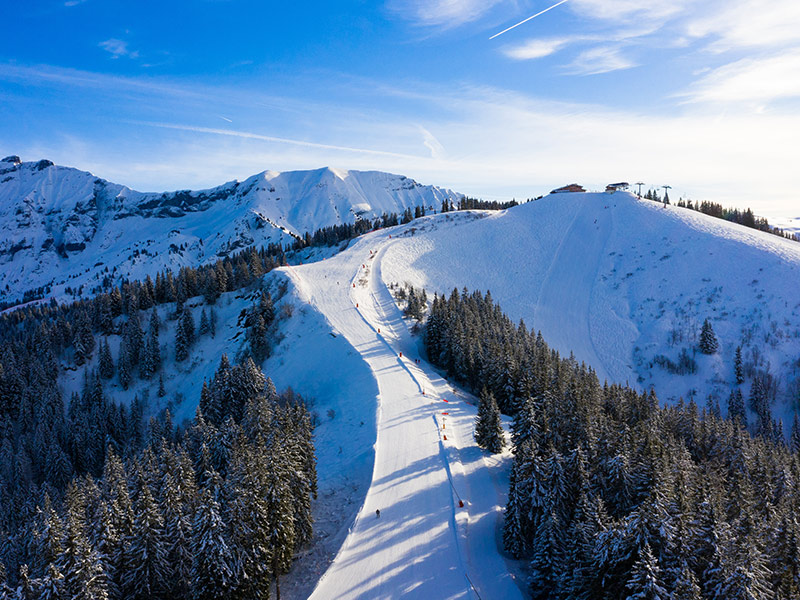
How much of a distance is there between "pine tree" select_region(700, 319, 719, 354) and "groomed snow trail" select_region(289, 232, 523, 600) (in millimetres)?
44552

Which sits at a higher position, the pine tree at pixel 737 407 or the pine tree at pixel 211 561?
the pine tree at pixel 211 561

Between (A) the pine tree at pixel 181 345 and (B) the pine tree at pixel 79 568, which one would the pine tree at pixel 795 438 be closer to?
(B) the pine tree at pixel 79 568

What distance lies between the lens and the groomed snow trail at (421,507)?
80.0 feet

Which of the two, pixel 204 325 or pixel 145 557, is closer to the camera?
pixel 145 557

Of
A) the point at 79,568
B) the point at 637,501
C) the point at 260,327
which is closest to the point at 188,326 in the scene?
the point at 260,327

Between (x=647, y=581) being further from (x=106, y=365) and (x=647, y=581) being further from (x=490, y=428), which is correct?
(x=106, y=365)

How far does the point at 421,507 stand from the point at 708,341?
205 ft

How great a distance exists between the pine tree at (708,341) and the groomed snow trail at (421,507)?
44552 mm

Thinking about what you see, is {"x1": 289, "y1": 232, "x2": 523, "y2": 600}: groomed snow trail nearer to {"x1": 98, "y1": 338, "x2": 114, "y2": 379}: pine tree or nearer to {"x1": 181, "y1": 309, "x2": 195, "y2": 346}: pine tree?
{"x1": 181, "y1": 309, "x2": 195, "y2": 346}: pine tree

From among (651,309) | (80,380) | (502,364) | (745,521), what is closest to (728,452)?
(745,521)

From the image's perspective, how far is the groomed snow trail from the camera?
2439cm

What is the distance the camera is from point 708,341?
2744 inches

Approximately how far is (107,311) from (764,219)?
16601 centimetres

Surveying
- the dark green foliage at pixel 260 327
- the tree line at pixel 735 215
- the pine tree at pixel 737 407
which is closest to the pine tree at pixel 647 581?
the pine tree at pixel 737 407
